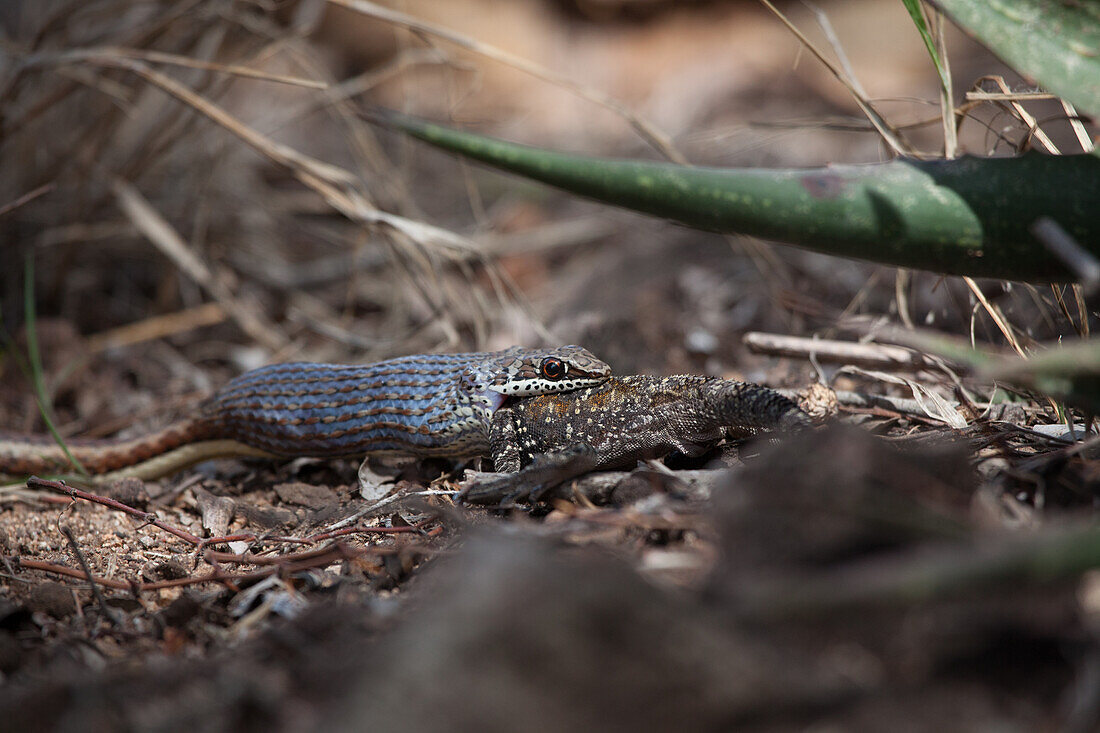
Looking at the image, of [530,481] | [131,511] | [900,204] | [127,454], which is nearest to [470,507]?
[530,481]

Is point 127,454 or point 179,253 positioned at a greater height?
point 179,253

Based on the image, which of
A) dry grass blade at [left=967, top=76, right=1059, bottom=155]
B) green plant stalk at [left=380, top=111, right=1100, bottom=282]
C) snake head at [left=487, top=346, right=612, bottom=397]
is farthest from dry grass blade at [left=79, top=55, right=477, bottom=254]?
dry grass blade at [left=967, top=76, right=1059, bottom=155]

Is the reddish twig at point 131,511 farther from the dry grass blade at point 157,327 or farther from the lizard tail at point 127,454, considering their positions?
the dry grass blade at point 157,327

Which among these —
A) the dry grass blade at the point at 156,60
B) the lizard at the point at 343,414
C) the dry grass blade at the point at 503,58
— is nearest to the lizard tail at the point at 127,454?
the lizard at the point at 343,414

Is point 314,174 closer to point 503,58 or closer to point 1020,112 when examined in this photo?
point 503,58

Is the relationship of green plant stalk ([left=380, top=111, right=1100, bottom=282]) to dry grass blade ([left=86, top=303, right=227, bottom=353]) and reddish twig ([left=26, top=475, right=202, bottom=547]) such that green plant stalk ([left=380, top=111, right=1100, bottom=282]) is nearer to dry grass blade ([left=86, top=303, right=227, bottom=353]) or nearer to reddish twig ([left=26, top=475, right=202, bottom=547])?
reddish twig ([left=26, top=475, right=202, bottom=547])

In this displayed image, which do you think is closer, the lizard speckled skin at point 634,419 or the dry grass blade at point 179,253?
the lizard speckled skin at point 634,419
